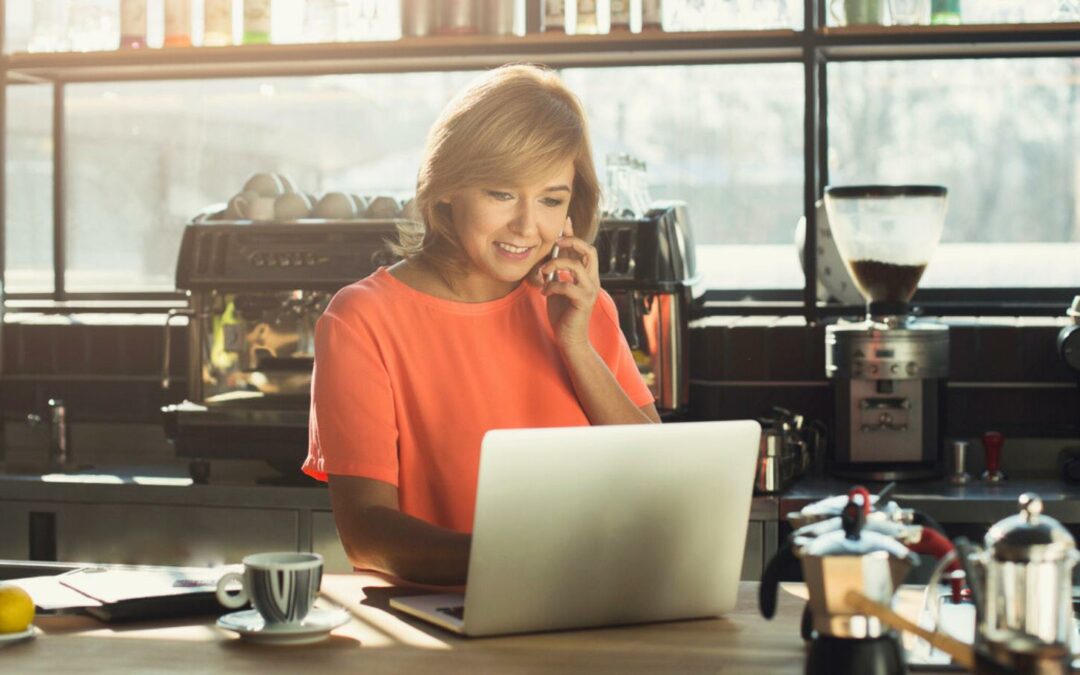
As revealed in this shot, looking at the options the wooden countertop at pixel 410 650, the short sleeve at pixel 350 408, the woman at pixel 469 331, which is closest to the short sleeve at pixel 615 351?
the woman at pixel 469 331

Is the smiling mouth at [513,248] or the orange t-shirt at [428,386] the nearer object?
the orange t-shirt at [428,386]

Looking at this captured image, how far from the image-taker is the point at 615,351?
2.08 meters

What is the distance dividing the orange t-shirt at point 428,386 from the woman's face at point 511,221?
0.32ft

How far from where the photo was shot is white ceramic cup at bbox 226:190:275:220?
10.6 ft

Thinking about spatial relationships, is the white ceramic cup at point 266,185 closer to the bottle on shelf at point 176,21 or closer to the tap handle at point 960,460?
the bottle on shelf at point 176,21

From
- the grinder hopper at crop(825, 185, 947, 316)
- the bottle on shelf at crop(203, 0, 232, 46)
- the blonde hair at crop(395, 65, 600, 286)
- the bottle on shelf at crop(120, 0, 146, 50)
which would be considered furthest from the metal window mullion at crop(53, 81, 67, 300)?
the blonde hair at crop(395, 65, 600, 286)

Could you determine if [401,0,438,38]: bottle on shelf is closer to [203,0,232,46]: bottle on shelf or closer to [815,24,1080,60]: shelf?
[203,0,232,46]: bottle on shelf

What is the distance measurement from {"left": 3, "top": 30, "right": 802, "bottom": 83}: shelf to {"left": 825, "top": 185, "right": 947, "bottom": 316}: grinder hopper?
17.2 inches

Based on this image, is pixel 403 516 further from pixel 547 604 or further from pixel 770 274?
pixel 770 274

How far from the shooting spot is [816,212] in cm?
325

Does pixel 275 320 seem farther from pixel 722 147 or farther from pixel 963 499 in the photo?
pixel 963 499

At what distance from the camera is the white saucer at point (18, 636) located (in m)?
1.41

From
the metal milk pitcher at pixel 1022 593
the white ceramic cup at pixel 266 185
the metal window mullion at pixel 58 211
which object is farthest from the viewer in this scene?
the metal window mullion at pixel 58 211

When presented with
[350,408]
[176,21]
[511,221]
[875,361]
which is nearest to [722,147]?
[875,361]
